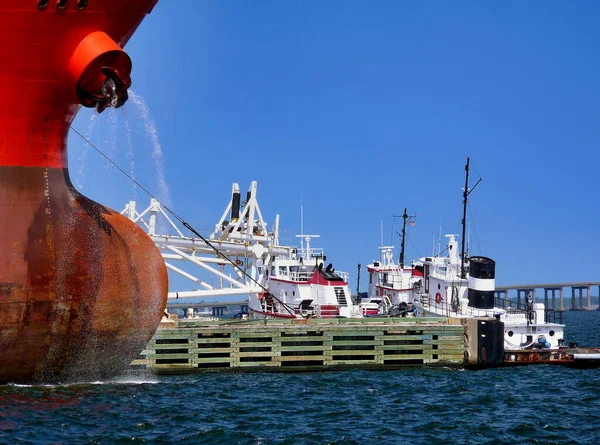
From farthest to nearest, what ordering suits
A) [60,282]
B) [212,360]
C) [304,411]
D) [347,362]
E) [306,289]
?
[306,289]
[347,362]
[212,360]
[304,411]
[60,282]

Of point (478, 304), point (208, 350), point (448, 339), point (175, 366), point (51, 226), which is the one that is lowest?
point (175, 366)

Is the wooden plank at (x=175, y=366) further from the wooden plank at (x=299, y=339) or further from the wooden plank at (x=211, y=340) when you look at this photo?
the wooden plank at (x=299, y=339)

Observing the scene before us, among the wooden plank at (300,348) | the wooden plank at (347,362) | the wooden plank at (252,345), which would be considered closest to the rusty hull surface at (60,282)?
the wooden plank at (252,345)

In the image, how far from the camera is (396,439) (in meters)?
19.0

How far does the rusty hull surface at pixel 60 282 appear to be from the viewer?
864 inches

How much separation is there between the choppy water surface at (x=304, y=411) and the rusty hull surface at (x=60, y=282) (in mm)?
828

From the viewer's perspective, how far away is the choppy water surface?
19000 millimetres

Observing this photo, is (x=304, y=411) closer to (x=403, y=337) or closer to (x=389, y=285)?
(x=403, y=337)

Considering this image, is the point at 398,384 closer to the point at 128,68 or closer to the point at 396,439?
the point at 396,439

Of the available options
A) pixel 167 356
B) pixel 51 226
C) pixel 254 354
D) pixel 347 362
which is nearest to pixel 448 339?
pixel 347 362

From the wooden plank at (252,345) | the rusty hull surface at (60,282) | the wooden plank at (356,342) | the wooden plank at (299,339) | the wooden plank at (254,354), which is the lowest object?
the wooden plank at (254,354)

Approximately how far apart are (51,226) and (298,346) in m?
11.9

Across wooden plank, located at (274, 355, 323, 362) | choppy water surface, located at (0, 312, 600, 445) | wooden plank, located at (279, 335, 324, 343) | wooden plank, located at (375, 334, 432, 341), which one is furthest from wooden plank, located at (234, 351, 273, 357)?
wooden plank, located at (375, 334, 432, 341)

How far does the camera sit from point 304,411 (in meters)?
22.6
